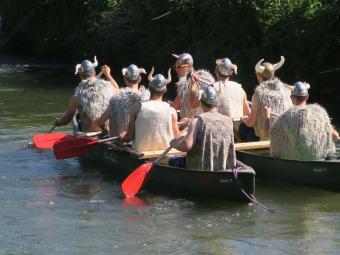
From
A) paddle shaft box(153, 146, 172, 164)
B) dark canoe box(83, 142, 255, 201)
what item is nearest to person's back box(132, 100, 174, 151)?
dark canoe box(83, 142, 255, 201)

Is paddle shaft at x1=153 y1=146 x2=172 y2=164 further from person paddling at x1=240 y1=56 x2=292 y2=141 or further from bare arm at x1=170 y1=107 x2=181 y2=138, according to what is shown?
person paddling at x1=240 y1=56 x2=292 y2=141

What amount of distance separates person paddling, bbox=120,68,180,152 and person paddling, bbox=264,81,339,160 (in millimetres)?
1253

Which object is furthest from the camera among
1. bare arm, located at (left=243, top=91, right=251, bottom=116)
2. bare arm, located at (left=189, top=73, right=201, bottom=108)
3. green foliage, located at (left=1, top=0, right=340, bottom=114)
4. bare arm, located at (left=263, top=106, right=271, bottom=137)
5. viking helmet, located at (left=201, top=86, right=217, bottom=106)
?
green foliage, located at (left=1, top=0, right=340, bottom=114)

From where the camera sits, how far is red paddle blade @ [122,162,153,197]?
9.63 meters

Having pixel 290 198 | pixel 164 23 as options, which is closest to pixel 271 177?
pixel 290 198

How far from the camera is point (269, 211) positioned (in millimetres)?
9328

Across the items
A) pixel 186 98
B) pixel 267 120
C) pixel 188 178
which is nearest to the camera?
pixel 188 178

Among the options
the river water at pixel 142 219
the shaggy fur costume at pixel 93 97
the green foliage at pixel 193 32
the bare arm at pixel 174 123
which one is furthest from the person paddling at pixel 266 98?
the green foliage at pixel 193 32

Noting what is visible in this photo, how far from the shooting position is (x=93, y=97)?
1178 centimetres

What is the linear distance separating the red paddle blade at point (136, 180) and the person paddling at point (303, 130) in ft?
5.34

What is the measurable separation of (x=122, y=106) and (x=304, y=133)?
2.51 meters

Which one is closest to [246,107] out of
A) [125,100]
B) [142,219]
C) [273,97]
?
[273,97]

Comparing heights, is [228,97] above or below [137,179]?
above

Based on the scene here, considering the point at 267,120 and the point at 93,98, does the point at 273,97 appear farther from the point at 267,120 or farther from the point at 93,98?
the point at 93,98
